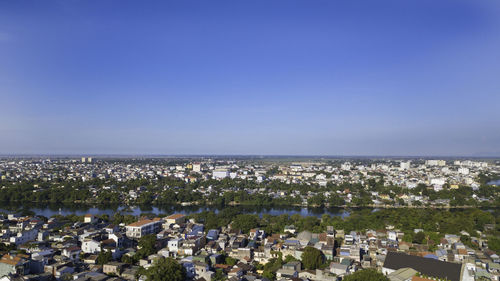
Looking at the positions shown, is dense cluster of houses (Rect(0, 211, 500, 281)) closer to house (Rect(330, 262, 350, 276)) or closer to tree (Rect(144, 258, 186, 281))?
house (Rect(330, 262, 350, 276))

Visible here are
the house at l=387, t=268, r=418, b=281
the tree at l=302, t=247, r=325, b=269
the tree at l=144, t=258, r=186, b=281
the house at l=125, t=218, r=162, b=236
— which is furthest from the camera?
the house at l=125, t=218, r=162, b=236

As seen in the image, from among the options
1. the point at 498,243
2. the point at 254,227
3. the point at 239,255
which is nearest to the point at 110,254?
the point at 239,255

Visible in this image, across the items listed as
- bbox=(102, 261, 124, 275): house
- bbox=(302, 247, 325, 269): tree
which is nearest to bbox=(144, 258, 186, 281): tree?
bbox=(102, 261, 124, 275): house

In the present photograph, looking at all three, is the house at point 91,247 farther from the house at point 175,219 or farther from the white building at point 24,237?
the house at point 175,219

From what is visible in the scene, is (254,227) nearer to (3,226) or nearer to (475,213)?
(3,226)

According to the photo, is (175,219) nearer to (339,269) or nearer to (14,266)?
(14,266)

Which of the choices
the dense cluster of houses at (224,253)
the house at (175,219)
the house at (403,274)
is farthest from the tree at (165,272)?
the house at (175,219)

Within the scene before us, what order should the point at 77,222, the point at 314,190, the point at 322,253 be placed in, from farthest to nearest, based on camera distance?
the point at 314,190 < the point at 77,222 < the point at 322,253
